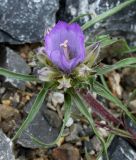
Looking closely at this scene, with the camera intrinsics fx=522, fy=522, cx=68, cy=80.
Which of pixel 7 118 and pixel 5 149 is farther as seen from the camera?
pixel 7 118

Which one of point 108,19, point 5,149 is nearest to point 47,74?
point 5,149

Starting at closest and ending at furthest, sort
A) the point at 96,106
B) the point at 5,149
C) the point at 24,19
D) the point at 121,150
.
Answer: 1. the point at 96,106
2. the point at 5,149
3. the point at 121,150
4. the point at 24,19

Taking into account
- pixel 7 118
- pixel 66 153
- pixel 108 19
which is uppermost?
pixel 108 19

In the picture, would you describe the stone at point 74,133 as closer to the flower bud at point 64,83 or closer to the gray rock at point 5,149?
the gray rock at point 5,149

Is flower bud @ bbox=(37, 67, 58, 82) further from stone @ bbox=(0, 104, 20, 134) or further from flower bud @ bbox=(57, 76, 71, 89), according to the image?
stone @ bbox=(0, 104, 20, 134)

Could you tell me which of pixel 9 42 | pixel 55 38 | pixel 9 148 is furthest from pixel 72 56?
pixel 9 42

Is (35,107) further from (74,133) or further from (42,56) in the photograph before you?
(74,133)

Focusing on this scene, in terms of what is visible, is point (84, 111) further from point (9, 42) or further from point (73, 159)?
point (9, 42)

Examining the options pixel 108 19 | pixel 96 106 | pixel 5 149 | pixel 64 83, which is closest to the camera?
pixel 64 83
